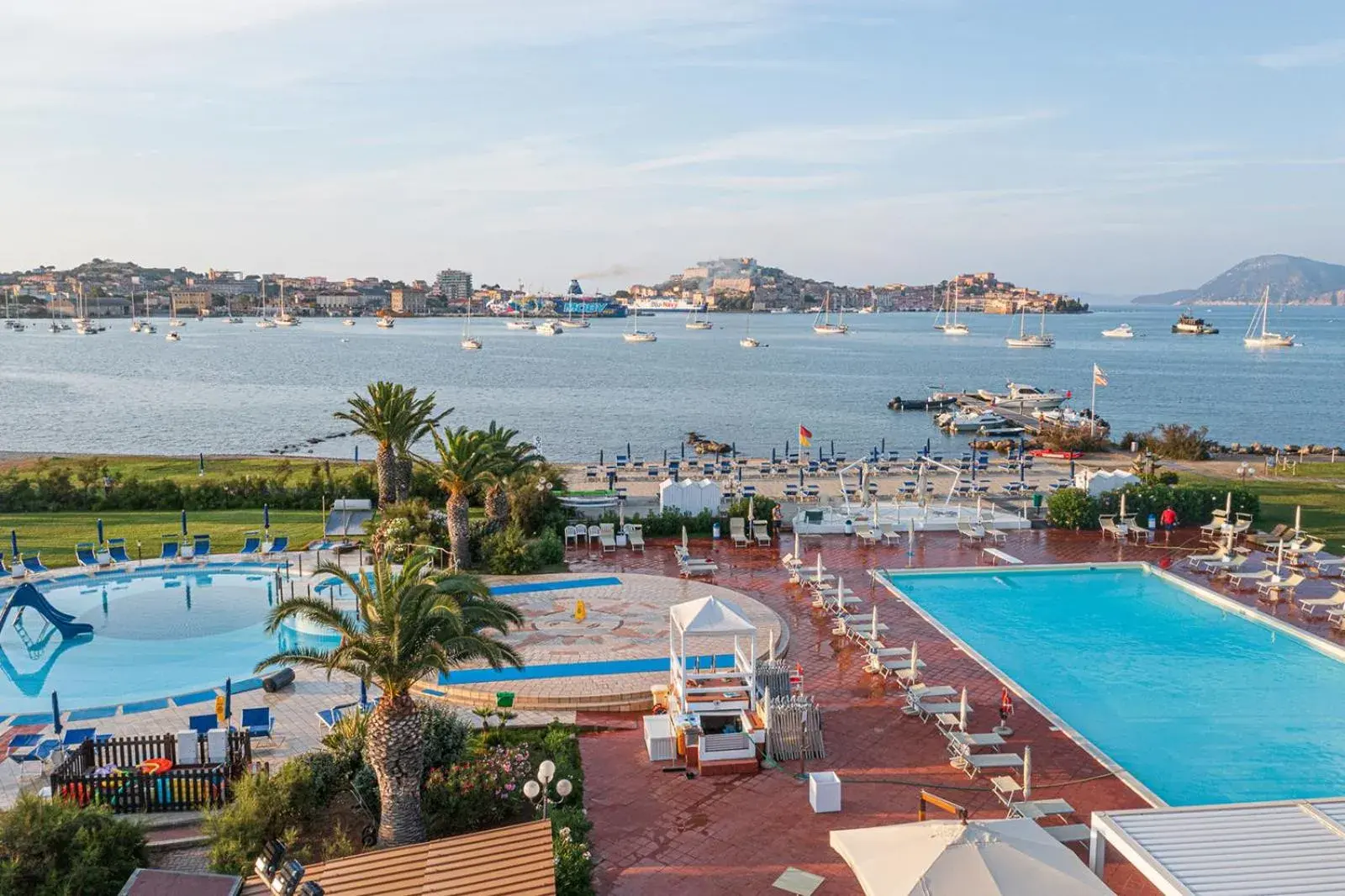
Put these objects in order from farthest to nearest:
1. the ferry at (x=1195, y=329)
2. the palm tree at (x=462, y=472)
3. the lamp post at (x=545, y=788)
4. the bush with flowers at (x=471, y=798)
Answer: the ferry at (x=1195, y=329), the palm tree at (x=462, y=472), the bush with flowers at (x=471, y=798), the lamp post at (x=545, y=788)

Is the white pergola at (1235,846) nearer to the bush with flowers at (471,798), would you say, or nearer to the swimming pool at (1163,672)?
the swimming pool at (1163,672)

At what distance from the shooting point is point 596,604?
18.5 m

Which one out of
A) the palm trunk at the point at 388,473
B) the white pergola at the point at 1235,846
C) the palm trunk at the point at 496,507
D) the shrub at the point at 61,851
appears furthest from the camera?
the palm trunk at the point at 388,473

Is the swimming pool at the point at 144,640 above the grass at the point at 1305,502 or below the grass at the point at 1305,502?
below

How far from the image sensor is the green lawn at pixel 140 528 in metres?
23.4

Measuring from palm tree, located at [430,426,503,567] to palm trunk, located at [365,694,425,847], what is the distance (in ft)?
33.7

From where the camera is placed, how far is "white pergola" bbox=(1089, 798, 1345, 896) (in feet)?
25.4

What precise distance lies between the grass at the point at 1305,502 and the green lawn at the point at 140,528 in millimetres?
25014

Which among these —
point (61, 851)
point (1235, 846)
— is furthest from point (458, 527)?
point (1235, 846)

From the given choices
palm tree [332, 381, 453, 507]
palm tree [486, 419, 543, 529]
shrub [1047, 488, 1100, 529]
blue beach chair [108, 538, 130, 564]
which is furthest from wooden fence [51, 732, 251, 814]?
shrub [1047, 488, 1100, 529]

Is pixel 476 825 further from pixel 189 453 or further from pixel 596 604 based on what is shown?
pixel 189 453

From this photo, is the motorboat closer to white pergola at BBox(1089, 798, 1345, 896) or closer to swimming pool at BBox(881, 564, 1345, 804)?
→ swimming pool at BBox(881, 564, 1345, 804)

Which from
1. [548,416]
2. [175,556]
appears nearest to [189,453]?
[548,416]

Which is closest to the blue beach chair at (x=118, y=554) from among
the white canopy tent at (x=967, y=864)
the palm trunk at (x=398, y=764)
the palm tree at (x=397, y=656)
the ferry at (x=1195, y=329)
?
the palm tree at (x=397, y=656)
